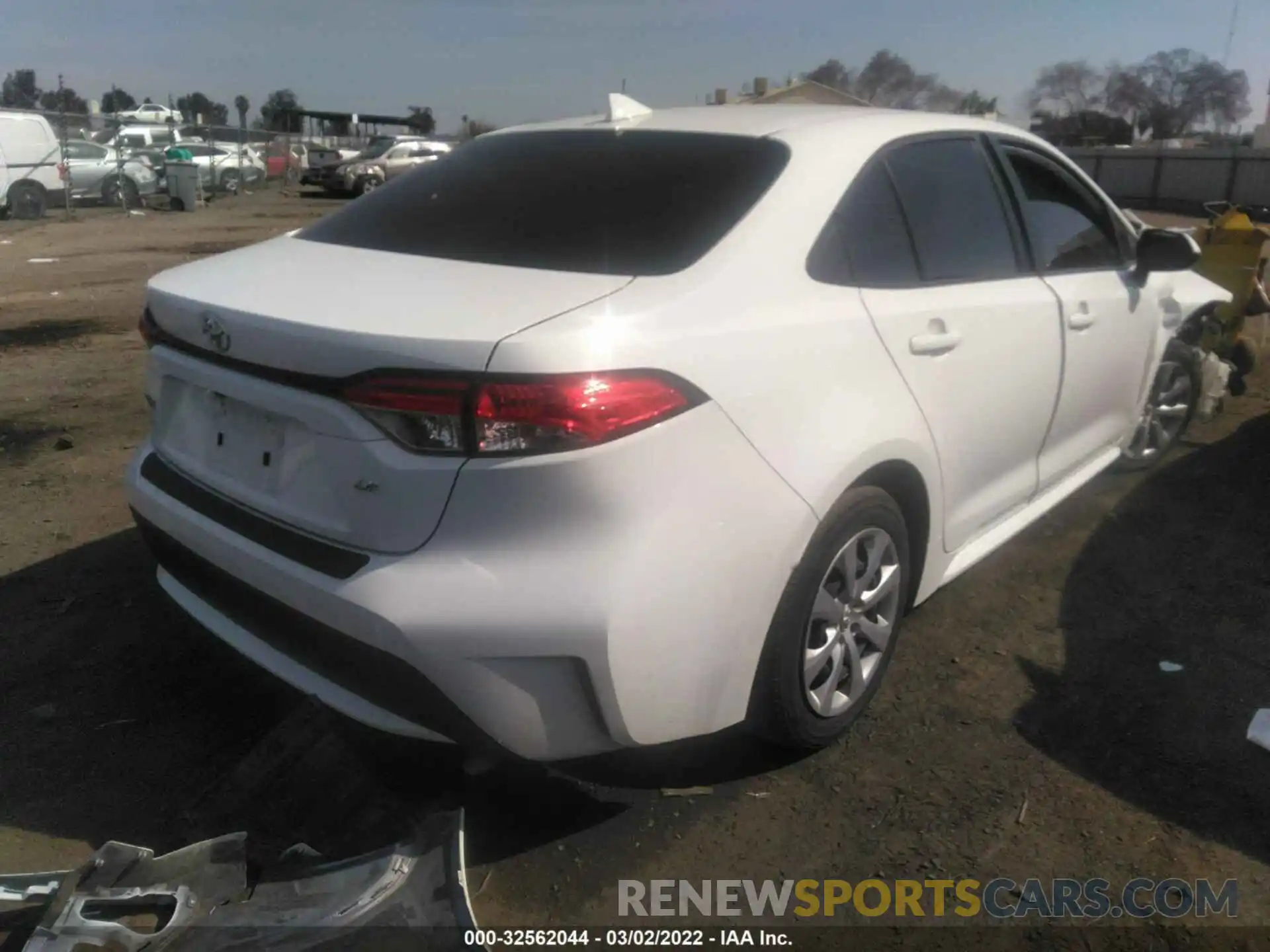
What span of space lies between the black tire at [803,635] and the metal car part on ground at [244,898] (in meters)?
0.79

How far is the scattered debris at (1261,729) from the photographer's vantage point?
2.93 m

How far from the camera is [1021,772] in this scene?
2848 millimetres

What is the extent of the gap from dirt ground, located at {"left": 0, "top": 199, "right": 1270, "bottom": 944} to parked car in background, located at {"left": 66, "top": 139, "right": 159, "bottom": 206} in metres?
21.1

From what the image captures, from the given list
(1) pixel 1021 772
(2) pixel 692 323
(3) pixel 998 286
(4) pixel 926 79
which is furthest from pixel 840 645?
(4) pixel 926 79

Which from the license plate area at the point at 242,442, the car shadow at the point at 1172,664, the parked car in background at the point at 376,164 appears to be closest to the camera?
the license plate area at the point at 242,442

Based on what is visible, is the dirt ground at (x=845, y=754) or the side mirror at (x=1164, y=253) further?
the side mirror at (x=1164, y=253)

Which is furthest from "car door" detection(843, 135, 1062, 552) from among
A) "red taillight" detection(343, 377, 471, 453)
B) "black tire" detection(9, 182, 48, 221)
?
"black tire" detection(9, 182, 48, 221)

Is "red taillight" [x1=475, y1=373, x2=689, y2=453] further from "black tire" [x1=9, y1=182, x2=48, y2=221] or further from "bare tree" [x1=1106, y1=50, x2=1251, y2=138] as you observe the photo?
"bare tree" [x1=1106, y1=50, x2=1251, y2=138]

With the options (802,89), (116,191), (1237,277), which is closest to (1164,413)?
(1237,277)

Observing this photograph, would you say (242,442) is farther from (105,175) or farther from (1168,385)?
(105,175)

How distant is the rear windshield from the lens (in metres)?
2.55

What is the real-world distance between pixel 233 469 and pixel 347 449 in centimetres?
48

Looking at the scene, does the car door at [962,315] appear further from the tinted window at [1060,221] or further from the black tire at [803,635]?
the black tire at [803,635]

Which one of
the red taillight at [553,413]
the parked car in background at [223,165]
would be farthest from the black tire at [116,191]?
the red taillight at [553,413]
